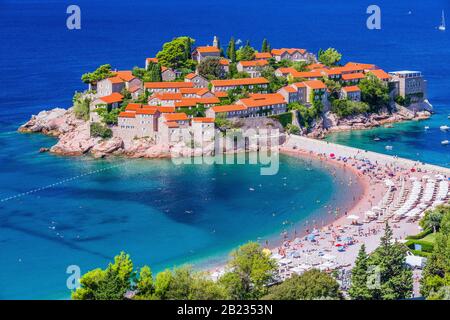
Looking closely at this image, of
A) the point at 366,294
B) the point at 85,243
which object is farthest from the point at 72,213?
the point at 366,294

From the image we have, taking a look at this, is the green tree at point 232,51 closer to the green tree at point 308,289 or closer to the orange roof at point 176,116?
the orange roof at point 176,116

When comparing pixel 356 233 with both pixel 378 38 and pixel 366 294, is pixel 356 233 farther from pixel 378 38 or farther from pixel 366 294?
pixel 378 38

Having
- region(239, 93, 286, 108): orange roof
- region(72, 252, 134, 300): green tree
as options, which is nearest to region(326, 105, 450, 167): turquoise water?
region(239, 93, 286, 108): orange roof

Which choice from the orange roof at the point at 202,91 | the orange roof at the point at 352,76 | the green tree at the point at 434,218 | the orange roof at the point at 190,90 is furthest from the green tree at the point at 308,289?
the orange roof at the point at 352,76

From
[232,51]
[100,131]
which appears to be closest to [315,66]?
[232,51]

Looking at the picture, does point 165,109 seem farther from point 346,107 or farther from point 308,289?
point 308,289

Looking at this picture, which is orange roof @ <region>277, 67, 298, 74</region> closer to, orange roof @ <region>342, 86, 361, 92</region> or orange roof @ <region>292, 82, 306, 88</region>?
orange roof @ <region>292, 82, 306, 88</region>
